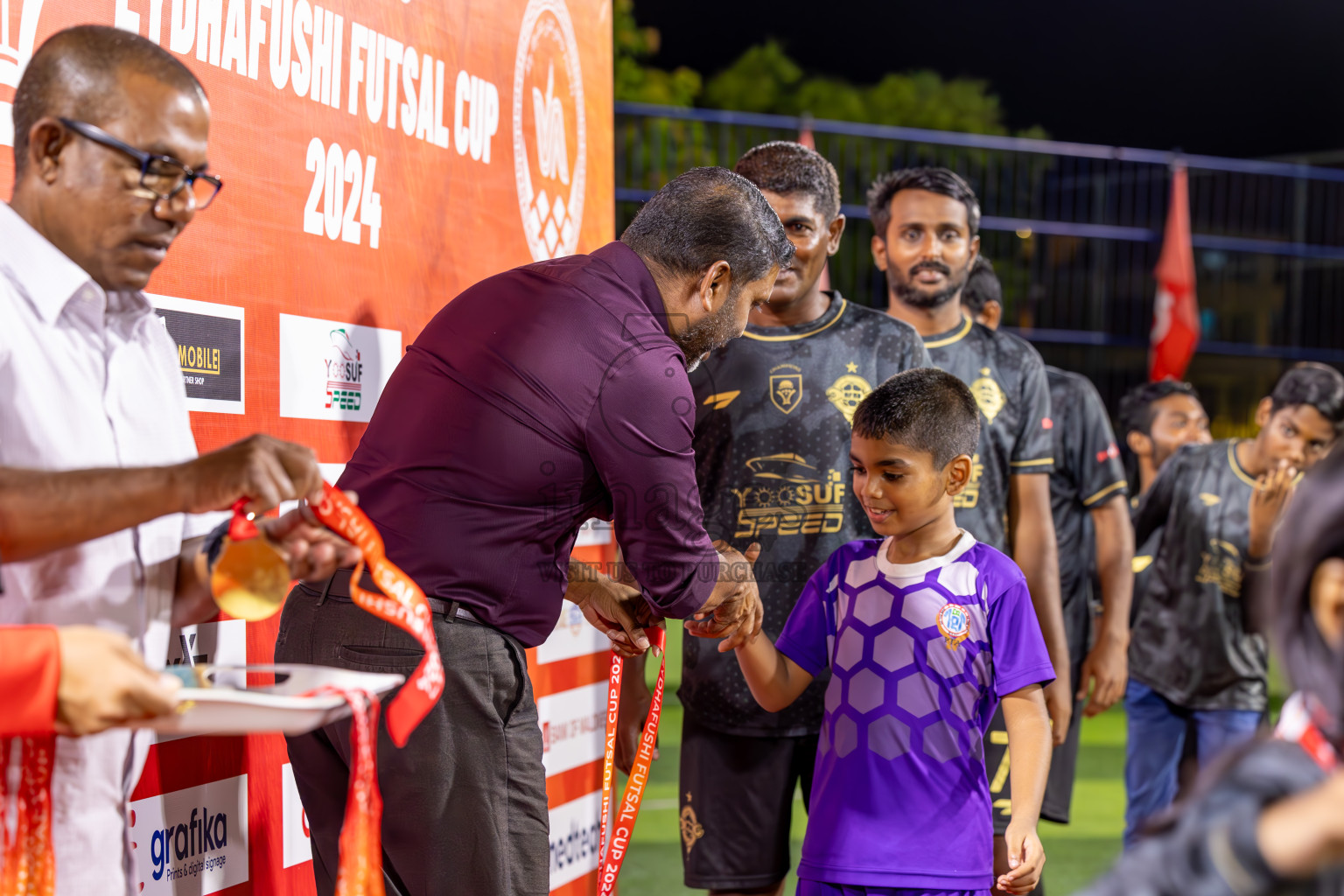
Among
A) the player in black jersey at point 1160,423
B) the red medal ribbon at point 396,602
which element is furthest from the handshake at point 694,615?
the player in black jersey at point 1160,423

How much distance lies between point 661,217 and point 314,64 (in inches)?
35.5

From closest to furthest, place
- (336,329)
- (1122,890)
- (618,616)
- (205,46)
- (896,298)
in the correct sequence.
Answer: (1122,890) < (205,46) < (618,616) < (336,329) < (896,298)

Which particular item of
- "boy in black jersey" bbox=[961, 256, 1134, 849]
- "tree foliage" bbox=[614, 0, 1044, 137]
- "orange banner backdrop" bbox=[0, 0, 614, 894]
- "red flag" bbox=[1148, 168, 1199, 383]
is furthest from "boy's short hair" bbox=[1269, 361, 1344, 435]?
"tree foliage" bbox=[614, 0, 1044, 137]

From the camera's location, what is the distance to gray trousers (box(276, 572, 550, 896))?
2027mm

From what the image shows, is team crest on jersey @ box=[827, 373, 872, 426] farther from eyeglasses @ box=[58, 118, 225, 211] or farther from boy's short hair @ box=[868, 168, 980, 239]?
eyeglasses @ box=[58, 118, 225, 211]

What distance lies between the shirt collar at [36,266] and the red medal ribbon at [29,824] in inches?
21.3

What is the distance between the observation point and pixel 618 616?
2566mm

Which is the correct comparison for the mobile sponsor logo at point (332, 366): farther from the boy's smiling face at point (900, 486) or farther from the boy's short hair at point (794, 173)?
the boy's smiling face at point (900, 486)

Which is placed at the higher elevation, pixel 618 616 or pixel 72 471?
pixel 72 471

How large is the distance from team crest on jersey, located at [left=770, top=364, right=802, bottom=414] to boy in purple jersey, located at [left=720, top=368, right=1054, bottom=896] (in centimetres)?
38

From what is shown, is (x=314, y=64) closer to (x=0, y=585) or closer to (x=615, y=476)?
(x=615, y=476)

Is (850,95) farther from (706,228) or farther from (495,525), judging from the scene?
(495,525)

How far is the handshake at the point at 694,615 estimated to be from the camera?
2443 millimetres

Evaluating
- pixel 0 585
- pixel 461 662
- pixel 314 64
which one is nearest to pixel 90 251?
pixel 0 585
